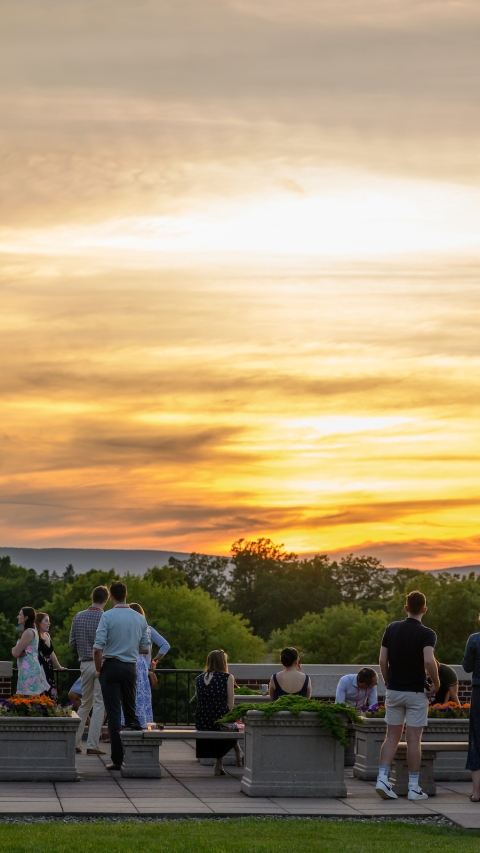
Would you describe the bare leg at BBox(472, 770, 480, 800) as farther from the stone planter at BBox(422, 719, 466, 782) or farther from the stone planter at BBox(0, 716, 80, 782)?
the stone planter at BBox(0, 716, 80, 782)

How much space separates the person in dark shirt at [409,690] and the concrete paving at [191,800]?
259mm

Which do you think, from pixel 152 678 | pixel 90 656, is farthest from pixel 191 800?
pixel 152 678

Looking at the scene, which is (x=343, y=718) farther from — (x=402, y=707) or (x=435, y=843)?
(x=435, y=843)

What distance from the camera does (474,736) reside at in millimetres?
10516

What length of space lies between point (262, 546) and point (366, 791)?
277ft

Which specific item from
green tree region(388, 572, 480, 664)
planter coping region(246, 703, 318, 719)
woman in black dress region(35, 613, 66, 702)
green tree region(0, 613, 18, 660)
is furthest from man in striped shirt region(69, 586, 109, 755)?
green tree region(388, 572, 480, 664)

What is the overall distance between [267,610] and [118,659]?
71558 mm

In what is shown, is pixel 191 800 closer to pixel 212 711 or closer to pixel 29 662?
pixel 212 711

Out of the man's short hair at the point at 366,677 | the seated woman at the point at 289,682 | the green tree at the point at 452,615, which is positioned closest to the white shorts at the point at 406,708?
the seated woman at the point at 289,682

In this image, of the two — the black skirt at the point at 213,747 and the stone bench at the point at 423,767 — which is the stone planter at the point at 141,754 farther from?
the stone bench at the point at 423,767

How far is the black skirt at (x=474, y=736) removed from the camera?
10.4 metres

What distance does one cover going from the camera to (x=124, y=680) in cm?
1191

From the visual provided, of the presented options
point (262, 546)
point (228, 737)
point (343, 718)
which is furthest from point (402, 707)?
point (262, 546)

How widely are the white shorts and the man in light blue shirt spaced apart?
9.16 feet
